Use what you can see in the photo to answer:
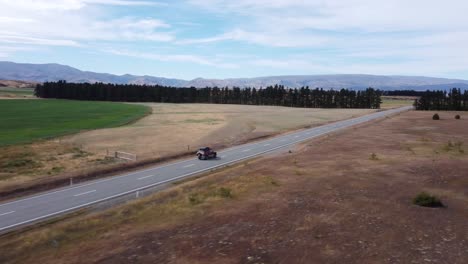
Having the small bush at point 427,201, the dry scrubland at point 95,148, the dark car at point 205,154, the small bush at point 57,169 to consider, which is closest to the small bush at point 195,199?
the small bush at point 427,201

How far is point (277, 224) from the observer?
22.4 meters

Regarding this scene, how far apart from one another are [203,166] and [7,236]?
2285 cm

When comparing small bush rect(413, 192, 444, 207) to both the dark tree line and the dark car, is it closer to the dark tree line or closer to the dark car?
the dark car

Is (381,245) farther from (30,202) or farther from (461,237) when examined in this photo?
(30,202)

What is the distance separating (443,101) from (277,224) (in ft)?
613

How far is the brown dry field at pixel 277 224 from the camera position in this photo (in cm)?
1858

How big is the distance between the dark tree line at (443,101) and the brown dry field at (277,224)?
15749 cm

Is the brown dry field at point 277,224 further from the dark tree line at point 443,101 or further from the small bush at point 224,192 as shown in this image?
the dark tree line at point 443,101

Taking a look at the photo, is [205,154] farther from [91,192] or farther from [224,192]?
[224,192]

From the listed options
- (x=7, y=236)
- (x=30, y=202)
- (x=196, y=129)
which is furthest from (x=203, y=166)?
(x=196, y=129)

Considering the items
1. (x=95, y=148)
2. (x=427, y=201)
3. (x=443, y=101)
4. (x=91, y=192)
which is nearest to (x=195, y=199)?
(x=91, y=192)

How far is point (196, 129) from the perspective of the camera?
81.9 m

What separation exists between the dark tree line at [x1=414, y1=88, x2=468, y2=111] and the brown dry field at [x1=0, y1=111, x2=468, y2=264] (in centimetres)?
15749

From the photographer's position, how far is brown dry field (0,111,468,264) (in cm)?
1858
